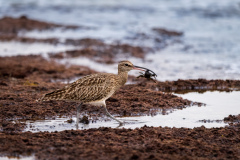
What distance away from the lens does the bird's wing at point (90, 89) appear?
868cm

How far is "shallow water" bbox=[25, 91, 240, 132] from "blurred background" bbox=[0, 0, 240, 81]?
415 centimetres

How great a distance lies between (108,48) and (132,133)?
1351 cm

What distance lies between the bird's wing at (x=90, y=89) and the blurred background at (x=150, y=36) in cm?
574

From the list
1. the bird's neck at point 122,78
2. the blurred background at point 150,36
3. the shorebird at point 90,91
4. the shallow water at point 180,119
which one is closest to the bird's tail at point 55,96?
the shorebird at point 90,91

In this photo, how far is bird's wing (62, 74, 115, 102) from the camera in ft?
28.5

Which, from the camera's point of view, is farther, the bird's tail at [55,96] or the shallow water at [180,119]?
the bird's tail at [55,96]

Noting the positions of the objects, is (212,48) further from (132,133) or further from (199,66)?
(132,133)

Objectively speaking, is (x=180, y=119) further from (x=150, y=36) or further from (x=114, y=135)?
(x=150, y=36)

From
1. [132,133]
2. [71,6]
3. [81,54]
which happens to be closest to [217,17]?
[81,54]

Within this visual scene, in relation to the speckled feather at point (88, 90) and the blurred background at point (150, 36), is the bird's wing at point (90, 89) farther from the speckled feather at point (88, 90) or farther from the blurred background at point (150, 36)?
the blurred background at point (150, 36)

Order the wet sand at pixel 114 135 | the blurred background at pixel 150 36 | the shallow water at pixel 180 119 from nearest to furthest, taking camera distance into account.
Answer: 1. the wet sand at pixel 114 135
2. the shallow water at pixel 180 119
3. the blurred background at pixel 150 36

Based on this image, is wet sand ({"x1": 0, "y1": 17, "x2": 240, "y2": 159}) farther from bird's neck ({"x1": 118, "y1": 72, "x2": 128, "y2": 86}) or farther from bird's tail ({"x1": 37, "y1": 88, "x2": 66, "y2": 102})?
bird's neck ({"x1": 118, "y1": 72, "x2": 128, "y2": 86})

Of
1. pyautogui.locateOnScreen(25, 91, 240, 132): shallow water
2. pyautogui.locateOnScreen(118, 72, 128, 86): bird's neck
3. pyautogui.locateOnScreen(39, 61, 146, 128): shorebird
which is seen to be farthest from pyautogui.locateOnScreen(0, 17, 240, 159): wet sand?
pyautogui.locateOnScreen(118, 72, 128, 86): bird's neck

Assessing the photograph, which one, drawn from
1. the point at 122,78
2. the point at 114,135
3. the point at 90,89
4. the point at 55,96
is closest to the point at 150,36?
the point at 122,78
